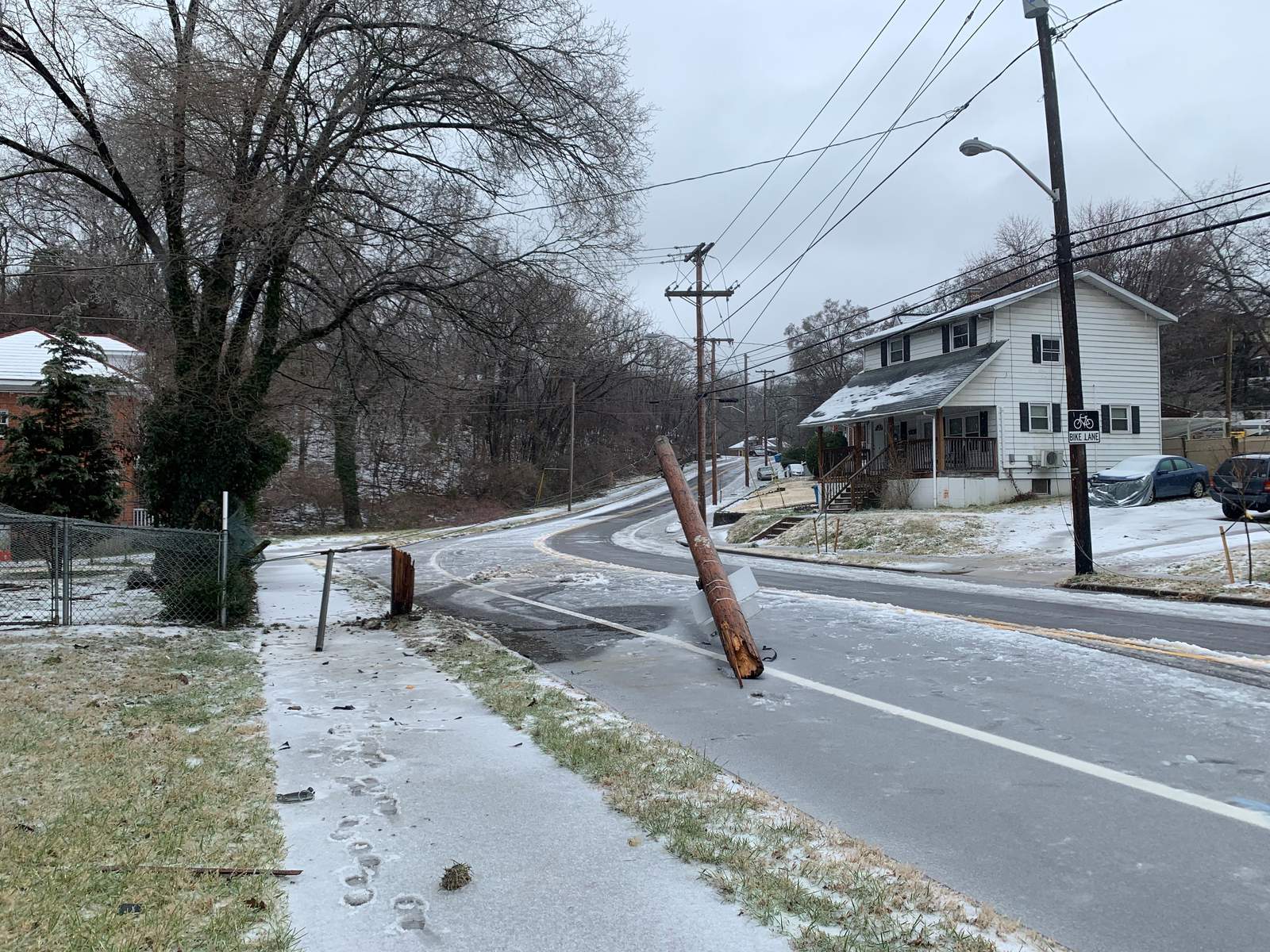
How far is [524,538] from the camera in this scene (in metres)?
33.2

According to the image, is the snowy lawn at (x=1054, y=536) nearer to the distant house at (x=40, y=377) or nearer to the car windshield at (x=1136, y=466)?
the car windshield at (x=1136, y=466)

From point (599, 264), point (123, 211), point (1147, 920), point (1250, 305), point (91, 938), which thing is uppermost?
point (1250, 305)

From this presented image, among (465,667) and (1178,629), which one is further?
(1178,629)

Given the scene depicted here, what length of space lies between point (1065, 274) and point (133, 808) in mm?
16558

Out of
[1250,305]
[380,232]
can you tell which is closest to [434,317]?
[380,232]

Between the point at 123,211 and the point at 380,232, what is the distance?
17.5ft

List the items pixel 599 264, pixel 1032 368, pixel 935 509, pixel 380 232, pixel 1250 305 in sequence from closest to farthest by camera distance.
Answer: pixel 380 232
pixel 599 264
pixel 935 509
pixel 1032 368
pixel 1250 305

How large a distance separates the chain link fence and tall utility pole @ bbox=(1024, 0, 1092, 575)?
46.6ft

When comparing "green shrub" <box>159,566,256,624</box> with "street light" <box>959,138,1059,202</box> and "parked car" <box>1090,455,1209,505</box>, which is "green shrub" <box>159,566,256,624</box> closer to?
"street light" <box>959,138,1059,202</box>

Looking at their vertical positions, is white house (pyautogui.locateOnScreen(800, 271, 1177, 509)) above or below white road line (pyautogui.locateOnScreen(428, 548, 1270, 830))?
Result: above

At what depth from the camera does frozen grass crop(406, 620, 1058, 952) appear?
3398 millimetres

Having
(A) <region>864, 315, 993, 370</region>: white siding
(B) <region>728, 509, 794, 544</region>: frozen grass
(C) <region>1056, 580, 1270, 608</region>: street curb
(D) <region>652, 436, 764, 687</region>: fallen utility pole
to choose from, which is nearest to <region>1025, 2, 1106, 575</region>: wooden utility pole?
(C) <region>1056, 580, 1270, 608</region>: street curb

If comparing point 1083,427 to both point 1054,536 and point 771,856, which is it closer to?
point 1054,536

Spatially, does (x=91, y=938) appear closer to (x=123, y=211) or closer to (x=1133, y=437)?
(x=123, y=211)
